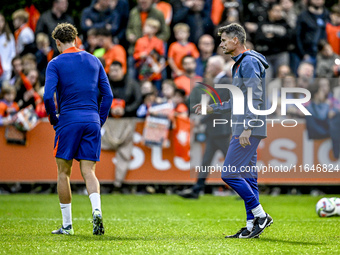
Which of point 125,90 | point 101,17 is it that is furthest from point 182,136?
point 101,17

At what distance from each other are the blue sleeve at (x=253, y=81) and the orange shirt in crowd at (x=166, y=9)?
28.2 ft

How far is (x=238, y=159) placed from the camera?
637 centimetres

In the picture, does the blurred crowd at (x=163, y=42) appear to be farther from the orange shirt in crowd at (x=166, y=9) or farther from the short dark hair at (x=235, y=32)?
the short dark hair at (x=235, y=32)

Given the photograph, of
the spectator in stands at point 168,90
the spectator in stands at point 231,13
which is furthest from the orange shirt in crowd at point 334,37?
the spectator in stands at point 168,90

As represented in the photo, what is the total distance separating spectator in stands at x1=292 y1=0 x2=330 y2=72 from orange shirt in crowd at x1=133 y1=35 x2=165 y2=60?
10.3 feet

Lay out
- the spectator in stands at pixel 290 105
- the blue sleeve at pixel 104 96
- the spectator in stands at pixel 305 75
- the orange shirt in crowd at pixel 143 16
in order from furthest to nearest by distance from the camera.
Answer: the orange shirt in crowd at pixel 143 16, the spectator in stands at pixel 305 75, the spectator in stands at pixel 290 105, the blue sleeve at pixel 104 96

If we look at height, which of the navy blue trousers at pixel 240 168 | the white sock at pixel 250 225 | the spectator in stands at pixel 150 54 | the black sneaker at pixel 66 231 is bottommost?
the black sneaker at pixel 66 231

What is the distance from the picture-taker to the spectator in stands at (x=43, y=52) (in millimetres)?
14227

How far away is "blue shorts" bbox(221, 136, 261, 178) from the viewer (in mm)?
6344

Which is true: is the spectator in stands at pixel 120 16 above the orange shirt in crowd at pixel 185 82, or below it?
above

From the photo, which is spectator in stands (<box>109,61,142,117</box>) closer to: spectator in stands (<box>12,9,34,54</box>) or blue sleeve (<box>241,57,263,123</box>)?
spectator in stands (<box>12,9,34,54</box>)

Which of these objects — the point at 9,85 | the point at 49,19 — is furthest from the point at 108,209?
the point at 49,19

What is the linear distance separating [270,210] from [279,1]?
6490mm

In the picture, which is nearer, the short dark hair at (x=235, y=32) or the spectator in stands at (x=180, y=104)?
the short dark hair at (x=235, y=32)
